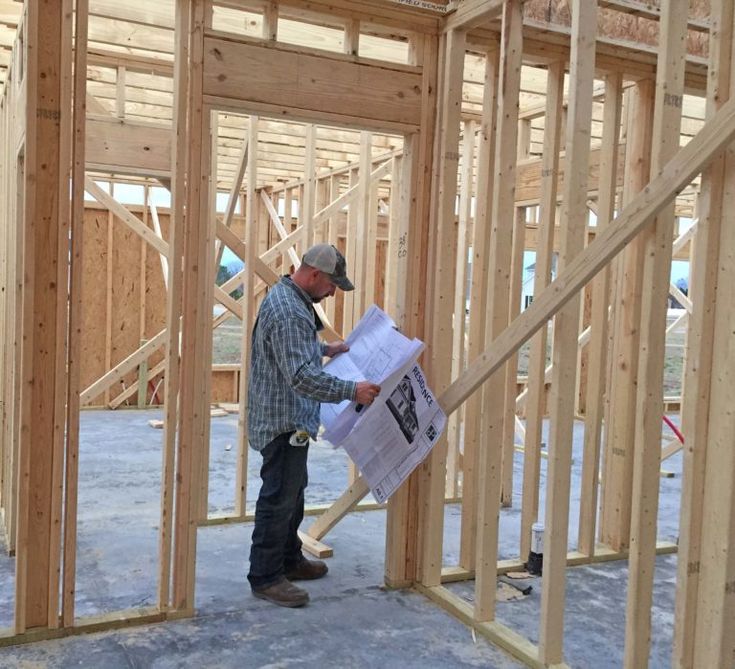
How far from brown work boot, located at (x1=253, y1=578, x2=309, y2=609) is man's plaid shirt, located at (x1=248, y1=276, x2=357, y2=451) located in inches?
27.8

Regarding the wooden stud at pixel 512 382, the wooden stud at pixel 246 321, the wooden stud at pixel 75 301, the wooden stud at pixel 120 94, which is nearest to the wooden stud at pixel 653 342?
the wooden stud at pixel 512 382

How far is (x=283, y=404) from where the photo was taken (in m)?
3.85

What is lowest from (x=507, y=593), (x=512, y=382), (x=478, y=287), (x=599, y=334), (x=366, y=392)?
(x=507, y=593)

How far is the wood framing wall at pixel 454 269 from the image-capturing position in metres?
2.85

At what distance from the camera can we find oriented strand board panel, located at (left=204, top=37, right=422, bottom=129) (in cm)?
366

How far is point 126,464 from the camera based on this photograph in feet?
22.5

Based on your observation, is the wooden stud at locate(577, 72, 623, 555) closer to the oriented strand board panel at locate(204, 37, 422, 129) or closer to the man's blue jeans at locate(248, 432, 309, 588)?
the oriented strand board panel at locate(204, 37, 422, 129)

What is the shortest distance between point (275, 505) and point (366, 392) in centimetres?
83

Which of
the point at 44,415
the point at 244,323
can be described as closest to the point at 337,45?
the point at 244,323

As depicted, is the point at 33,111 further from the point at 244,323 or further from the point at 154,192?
the point at 154,192

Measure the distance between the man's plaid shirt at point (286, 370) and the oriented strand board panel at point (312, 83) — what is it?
0.87 metres

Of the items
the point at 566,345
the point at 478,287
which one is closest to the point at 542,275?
the point at 478,287

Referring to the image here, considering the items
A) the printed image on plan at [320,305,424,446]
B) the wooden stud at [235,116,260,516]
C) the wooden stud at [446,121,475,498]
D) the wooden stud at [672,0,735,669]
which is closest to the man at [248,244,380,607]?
the printed image on plan at [320,305,424,446]

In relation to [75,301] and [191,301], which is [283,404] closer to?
[191,301]
